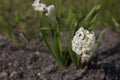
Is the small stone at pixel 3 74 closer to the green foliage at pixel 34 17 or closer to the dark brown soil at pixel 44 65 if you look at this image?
the dark brown soil at pixel 44 65

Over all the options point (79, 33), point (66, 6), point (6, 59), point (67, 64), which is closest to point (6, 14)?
point (66, 6)

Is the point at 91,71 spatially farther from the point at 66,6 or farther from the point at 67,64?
the point at 66,6

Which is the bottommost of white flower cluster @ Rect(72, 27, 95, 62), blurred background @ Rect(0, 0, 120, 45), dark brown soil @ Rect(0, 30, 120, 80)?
dark brown soil @ Rect(0, 30, 120, 80)

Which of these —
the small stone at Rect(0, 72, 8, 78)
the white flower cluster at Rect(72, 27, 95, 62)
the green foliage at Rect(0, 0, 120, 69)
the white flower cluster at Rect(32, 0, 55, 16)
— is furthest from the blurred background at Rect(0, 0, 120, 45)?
the white flower cluster at Rect(72, 27, 95, 62)

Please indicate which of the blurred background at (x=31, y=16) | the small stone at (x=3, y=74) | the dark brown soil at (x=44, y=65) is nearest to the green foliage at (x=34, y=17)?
the blurred background at (x=31, y=16)

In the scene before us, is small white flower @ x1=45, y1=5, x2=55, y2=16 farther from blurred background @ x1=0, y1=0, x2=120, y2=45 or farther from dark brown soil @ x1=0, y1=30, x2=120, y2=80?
blurred background @ x1=0, y1=0, x2=120, y2=45
